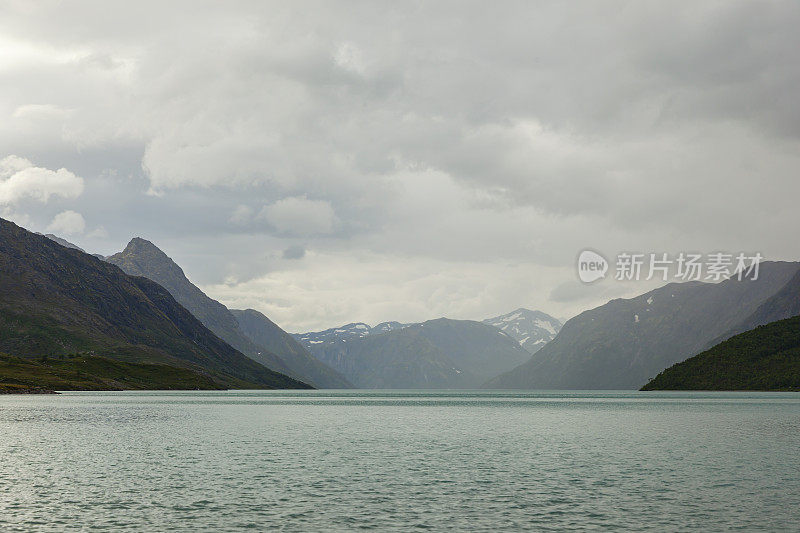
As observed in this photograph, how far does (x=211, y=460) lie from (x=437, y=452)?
27527mm

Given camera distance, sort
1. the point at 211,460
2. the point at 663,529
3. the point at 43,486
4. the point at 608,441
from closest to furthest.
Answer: the point at 663,529 → the point at 43,486 → the point at 211,460 → the point at 608,441

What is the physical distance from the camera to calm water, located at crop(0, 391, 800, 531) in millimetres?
44906

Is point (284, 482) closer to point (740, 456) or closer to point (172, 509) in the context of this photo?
point (172, 509)

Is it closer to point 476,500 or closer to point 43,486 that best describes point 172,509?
point 43,486

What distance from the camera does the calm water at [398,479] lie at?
44.9 metres

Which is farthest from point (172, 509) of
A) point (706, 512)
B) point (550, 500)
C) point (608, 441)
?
point (608, 441)

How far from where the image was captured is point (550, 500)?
169 feet

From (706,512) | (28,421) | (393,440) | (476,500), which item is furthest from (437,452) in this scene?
(28,421)

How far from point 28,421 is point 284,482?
311 feet

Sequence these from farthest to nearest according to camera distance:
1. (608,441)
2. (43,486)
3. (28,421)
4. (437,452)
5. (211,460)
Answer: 1. (28,421)
2. (608,441)
3. (437,452)
4. (211,460)
5. (43,486)

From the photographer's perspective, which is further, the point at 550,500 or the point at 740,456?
the point at 740,456

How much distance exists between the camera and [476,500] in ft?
170

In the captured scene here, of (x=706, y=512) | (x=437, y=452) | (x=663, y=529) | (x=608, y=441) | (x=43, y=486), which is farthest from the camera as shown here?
(x=608, y=441)

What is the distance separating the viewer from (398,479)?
62469 mm
